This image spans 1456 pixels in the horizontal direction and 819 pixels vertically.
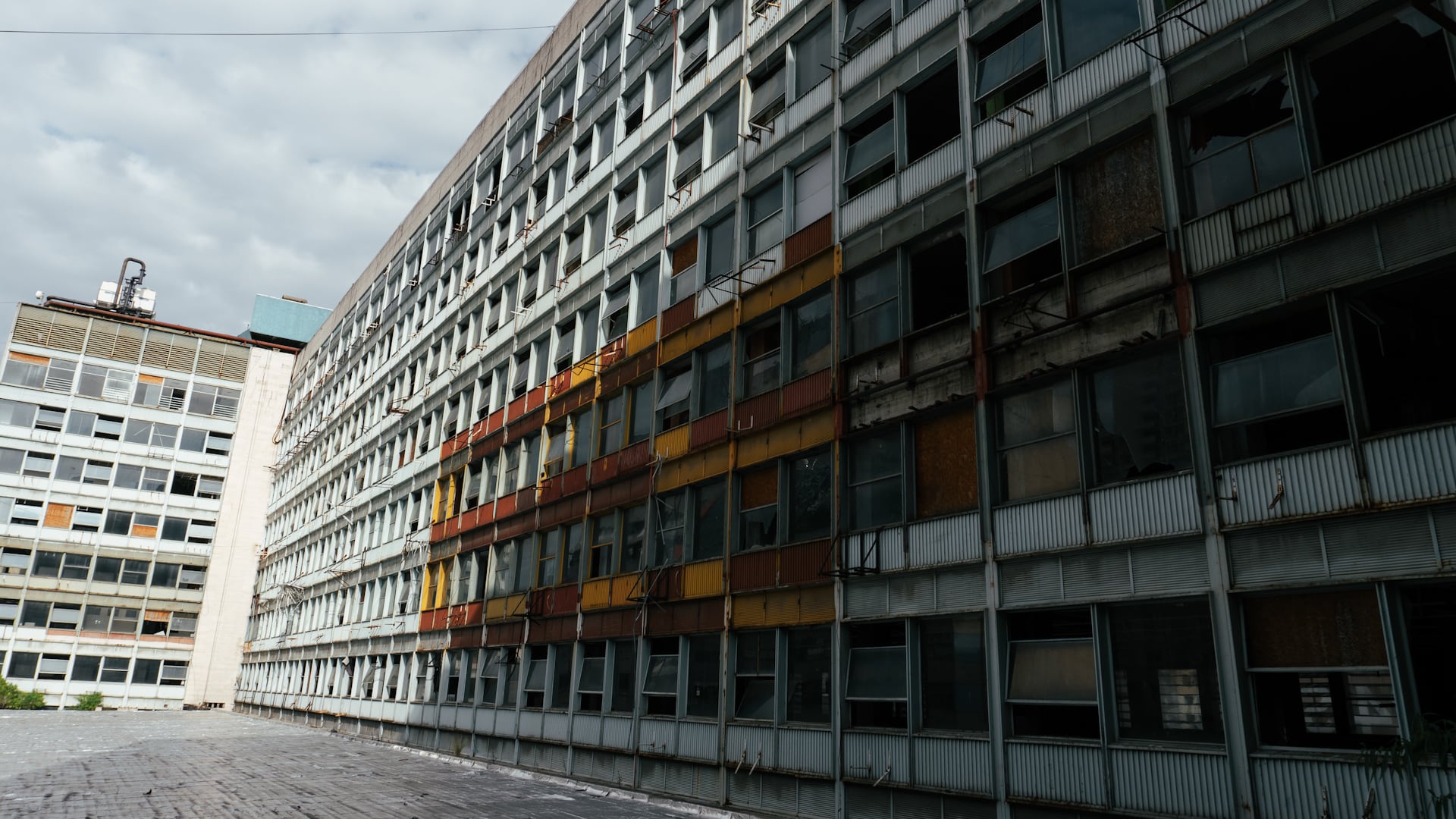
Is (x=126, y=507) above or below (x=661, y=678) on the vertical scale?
above

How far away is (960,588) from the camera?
15.5m

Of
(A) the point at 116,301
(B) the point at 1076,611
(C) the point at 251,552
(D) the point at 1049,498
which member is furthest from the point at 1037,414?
(A) the point at 116,301

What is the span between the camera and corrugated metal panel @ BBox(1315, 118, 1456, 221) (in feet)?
35.0

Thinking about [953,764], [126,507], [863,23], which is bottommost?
[953,764]

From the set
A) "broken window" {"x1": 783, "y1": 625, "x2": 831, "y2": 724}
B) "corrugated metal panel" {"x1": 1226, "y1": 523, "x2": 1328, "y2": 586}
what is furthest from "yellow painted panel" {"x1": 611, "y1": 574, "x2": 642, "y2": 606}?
"corrugated metal panel" {"x1": 1226, "y1": 523, "x2": 1328, "y2": 586}

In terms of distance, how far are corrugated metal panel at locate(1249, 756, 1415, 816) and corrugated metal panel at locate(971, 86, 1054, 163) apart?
1008 centimetres

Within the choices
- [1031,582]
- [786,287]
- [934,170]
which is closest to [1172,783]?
[1031,582]

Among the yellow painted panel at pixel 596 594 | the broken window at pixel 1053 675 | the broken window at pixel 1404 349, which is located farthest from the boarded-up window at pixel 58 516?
the broken window at pixel 1404 349

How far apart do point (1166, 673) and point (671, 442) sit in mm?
14272

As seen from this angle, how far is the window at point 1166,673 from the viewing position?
11.9m

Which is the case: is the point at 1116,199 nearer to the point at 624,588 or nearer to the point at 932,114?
the point at 932,114

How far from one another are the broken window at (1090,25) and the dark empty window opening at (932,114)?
7.90 ft

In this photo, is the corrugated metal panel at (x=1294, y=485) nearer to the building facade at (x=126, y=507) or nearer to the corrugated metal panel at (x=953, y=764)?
the corrugated metal panel at (x=953, y=764)

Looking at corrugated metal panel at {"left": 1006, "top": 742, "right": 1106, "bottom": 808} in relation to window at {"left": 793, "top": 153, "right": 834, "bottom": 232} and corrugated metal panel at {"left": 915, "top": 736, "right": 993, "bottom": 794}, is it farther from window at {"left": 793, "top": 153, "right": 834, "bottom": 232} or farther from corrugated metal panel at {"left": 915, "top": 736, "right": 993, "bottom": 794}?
window at {"left": 793, "top": 153, "right": 834, "bottom": 232}
